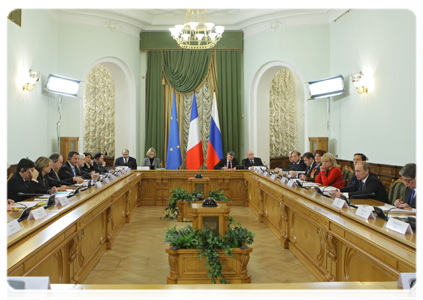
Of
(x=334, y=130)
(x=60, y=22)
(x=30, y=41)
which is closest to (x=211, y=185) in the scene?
(x=334, y=130)

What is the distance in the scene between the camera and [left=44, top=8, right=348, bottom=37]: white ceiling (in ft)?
29.0

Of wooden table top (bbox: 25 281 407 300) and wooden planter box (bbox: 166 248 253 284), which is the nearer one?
wooden table top (bbox: 25 281 407 300)

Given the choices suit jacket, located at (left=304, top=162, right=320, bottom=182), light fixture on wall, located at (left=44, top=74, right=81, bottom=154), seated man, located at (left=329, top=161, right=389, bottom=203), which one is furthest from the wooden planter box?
light fixture on wall, located at (left=44, top=74, right=81, bottom=154)

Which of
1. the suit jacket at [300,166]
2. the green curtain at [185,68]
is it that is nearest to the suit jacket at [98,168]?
the green curtain at [185,68]

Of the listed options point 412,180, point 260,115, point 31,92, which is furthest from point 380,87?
point 31,92

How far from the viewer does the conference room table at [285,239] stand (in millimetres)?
2039

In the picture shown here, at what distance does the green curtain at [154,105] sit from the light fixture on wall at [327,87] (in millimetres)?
4366

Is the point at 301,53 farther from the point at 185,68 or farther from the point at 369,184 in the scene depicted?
the point at 369,184

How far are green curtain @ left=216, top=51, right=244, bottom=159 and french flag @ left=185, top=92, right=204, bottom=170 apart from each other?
0.89 metres

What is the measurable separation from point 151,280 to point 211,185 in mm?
4328

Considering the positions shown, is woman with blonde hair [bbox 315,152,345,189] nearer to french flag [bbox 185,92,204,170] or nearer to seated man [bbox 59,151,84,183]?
seated man [bbox 59,151,84,183]

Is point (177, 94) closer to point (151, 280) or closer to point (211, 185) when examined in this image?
point (211, 185)

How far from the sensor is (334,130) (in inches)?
343

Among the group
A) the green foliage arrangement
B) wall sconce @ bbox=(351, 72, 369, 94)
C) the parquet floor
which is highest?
wall sconce @ bbox=(351, 72, 369, 94)
